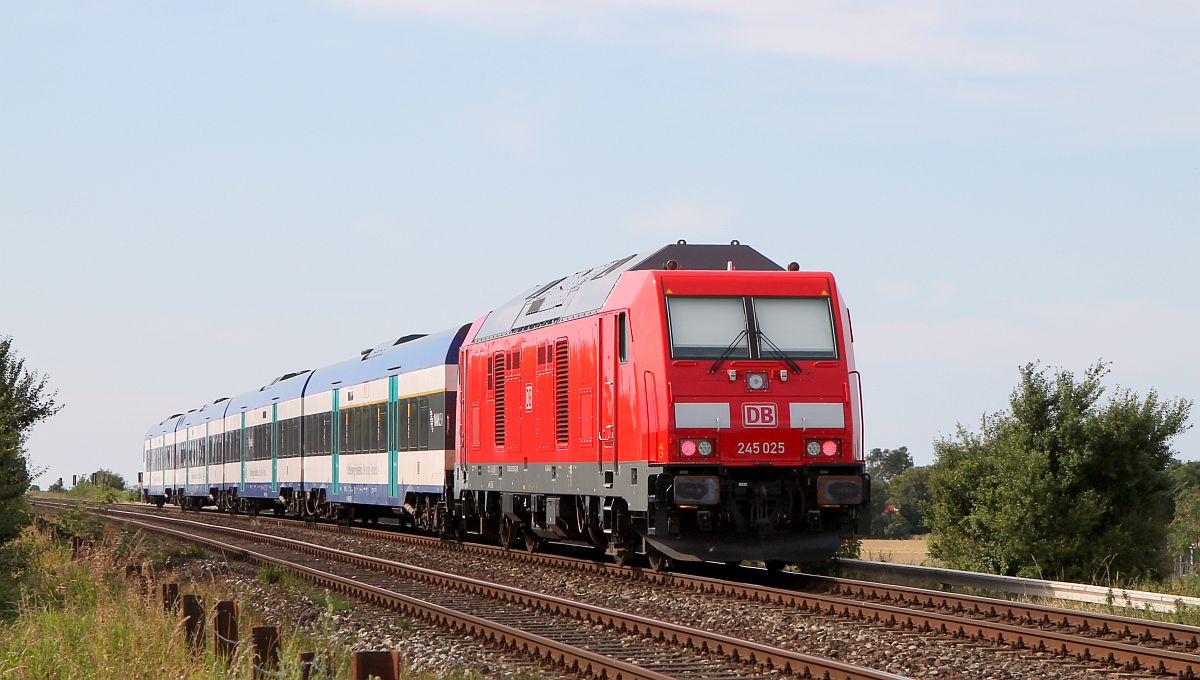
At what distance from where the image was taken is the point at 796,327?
16.2 m

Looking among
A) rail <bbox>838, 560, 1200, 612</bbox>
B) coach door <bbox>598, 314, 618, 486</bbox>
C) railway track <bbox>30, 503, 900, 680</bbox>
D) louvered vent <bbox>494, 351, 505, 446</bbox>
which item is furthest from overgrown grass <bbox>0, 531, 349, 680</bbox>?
louvered vent <bbox>494, 351, 505, 446</bbox>

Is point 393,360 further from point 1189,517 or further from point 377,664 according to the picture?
point 1189,517

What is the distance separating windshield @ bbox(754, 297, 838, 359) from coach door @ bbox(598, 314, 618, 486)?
68.8 inches

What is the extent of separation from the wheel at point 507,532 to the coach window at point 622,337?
5825 mm

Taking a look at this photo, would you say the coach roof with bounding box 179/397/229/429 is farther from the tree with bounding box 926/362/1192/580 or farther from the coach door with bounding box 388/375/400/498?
the tree with bounding box 926/362/1192/580

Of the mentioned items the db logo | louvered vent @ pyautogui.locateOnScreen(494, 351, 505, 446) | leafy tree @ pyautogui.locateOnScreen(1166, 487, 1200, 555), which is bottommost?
leafy tree @ pyautogui.locateOnScreen(1166, 487, 1200, 555)

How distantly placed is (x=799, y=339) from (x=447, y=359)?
9839 mm

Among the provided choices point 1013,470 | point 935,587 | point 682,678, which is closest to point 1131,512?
point 1013,470

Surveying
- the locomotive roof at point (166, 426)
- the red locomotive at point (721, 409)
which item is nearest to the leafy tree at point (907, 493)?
the locomotive roof at point (166, 426)

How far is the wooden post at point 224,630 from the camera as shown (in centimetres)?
838

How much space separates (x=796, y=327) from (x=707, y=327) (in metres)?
1.07

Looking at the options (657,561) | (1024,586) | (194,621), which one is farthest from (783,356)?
(194,621)

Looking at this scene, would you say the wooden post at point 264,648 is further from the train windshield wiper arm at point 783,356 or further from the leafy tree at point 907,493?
the leafy tree at point 907,493

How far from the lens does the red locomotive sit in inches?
613
